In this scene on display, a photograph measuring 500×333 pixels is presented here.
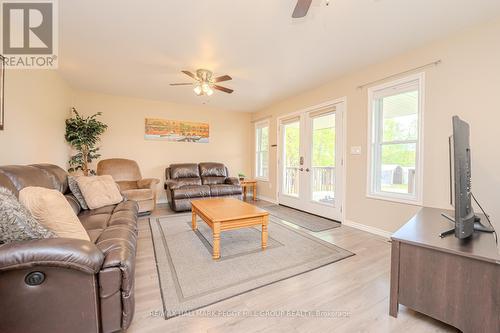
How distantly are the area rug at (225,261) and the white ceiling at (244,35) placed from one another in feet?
7.87

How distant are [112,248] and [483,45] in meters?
3.74

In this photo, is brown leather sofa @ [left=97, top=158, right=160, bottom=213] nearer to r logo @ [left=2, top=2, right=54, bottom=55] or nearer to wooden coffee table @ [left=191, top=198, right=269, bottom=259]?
wooden coffee table @ [left=191, top=198, right=269, bottom=259]

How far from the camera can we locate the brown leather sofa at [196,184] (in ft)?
13.5

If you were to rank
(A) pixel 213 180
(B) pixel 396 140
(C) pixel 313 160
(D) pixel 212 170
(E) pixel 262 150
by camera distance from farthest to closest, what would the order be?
(E) pixel 262 150 → (D) pixel 212 170 → (A) pixel 213 180 → (C) pixel 313 160 → (B) pixel 396 140

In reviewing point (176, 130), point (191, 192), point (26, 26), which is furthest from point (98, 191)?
point (176, 130)

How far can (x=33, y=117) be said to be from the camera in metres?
2.69

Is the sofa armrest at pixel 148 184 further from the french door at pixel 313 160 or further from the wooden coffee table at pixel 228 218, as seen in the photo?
the french door at pixel 313 160

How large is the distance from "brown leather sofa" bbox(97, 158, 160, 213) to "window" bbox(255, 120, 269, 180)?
2.72m

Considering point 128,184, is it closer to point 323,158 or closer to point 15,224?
point 15,224

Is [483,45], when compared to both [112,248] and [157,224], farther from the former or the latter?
[157,224]

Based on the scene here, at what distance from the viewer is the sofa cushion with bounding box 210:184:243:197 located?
4438mm

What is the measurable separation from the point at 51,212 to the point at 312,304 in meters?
1.84

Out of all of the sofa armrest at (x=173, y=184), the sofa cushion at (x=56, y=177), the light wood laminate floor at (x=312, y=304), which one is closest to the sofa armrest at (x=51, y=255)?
the light wood laminate floor at (x=312, y=304)

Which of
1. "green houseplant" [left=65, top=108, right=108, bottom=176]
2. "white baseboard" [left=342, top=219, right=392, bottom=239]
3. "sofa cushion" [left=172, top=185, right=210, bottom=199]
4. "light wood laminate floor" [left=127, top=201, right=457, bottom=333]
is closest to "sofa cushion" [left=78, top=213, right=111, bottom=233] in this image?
"light wood laminate floor" [left=127, top=201, right=457, bottom=333]
